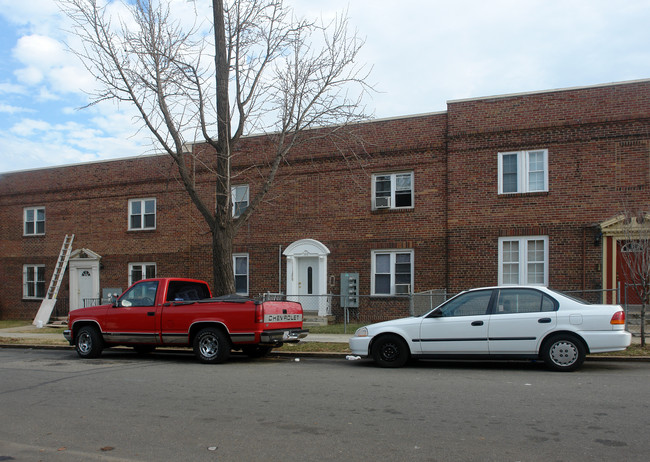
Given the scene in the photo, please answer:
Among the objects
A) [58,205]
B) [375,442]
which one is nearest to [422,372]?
[375,442]

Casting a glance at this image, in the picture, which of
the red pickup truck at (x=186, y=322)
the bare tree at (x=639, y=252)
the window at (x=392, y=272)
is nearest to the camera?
the red pickup truck at (x=186, y=322)

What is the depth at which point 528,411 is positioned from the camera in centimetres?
688

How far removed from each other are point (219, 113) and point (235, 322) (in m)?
5.78

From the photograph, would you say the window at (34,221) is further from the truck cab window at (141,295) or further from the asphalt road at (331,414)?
the asphalt road at (331,414)

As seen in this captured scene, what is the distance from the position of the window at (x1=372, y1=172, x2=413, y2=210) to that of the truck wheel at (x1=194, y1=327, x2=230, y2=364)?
9211mm

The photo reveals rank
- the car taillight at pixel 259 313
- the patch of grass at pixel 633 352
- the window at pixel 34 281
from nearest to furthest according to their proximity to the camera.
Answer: the patch of grass at pixel 633 352 → the car taillight at pixel 259 313 → the window at pixel 34 281

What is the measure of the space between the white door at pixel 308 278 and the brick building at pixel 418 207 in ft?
0.16

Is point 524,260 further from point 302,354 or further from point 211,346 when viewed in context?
point 211,346

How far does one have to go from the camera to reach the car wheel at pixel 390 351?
1072 centimetres

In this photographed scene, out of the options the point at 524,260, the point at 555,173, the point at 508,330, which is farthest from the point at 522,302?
the point at 555,173

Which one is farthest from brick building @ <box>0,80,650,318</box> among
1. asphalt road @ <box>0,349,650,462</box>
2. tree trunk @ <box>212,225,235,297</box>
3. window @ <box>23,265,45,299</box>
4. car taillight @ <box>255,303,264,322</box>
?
asphalt road @ <box>0,349,650,462</box>

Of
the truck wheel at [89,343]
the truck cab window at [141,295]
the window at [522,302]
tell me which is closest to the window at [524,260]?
the window at [522,302]

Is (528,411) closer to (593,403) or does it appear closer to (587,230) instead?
(593,403)

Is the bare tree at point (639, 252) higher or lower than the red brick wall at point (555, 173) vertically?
lower
